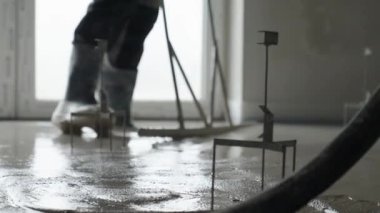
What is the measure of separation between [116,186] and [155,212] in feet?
0.58

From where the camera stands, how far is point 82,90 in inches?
62.9

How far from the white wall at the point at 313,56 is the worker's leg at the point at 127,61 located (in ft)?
1.40

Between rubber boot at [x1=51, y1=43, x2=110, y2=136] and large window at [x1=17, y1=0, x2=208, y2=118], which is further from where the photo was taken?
rubber boot at [x1=51, y1=43, x2=110, y2=136]

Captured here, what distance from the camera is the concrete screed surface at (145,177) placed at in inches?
27.5

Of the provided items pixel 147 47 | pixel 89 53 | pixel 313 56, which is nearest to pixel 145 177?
pixel 147 47

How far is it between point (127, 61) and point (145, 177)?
27.3 inches

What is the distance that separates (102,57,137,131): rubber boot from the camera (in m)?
1.53

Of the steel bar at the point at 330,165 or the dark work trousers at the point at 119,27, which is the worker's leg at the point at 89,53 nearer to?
the dark work trousers at the point at 119,27

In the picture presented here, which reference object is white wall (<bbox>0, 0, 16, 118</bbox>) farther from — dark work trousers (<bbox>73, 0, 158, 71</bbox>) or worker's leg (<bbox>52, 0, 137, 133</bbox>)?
dark work trousers (<bbox>73, 0, 158, 71</bbox>)

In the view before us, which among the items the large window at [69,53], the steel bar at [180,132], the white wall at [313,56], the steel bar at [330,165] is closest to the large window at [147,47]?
the large window at [69,53]

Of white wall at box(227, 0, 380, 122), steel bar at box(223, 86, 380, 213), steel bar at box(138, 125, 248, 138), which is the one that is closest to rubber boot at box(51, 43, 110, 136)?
steel bar at box(138, 125, 248, 138)

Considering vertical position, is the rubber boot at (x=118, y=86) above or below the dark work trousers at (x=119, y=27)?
below

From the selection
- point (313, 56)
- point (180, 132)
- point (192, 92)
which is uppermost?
point (313, 56)

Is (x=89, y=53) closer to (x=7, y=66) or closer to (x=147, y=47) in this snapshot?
(x=147, y=47)
